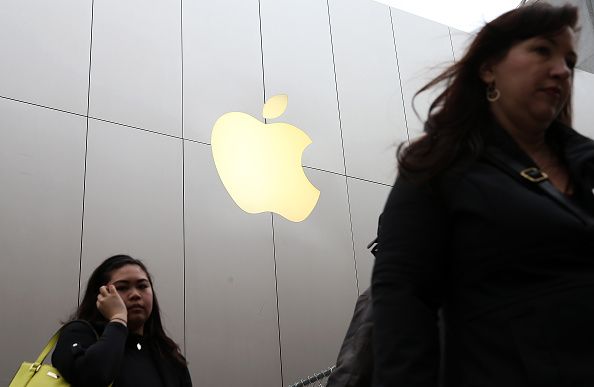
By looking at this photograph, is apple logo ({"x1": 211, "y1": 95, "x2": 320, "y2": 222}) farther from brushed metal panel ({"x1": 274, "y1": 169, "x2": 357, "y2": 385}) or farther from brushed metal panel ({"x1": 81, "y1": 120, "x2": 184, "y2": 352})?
brushed metal panel ({"x1": 81, "y1": 120, "x2": 184, "y2": 352})

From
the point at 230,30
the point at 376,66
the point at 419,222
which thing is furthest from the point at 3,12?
the point at 419,222

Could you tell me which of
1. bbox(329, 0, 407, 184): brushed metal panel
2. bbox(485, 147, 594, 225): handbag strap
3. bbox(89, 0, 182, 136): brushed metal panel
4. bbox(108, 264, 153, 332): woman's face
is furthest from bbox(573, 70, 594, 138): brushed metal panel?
bbox(485, 147, 594, 225): handbag strap

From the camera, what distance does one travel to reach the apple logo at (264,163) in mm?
4125

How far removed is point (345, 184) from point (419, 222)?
3497 mm

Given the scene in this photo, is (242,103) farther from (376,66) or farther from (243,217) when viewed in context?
(376,66)

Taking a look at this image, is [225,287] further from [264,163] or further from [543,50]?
[543,50]

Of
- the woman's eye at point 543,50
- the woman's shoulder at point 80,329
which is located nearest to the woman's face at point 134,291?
Result: the woman's shoulder at point 80,329

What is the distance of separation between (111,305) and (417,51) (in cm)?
402

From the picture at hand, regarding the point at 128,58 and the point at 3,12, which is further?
the point at 128,58

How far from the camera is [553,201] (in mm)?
1025

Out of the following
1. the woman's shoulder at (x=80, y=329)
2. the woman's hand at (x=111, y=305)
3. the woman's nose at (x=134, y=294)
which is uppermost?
the woman's nose at (x=134, y=294)

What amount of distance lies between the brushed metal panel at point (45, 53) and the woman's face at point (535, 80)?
2.95 meters

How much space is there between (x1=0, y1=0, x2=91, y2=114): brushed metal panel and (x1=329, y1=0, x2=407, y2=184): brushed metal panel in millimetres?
1847

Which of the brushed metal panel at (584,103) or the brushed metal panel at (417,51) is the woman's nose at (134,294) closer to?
the brushed metal panel at (417,51)
